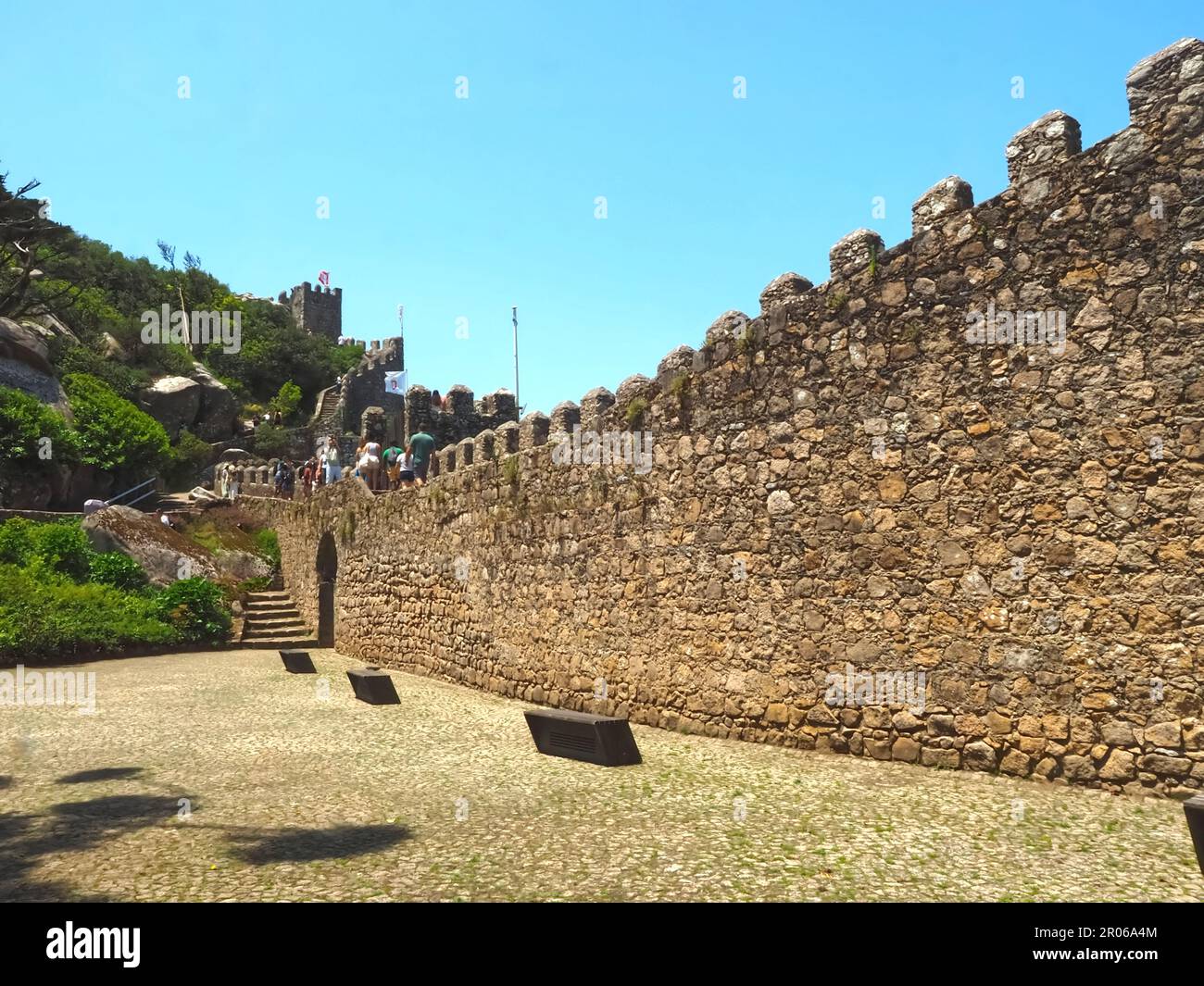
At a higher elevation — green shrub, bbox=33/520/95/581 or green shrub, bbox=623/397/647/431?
green shrub, bbox=623/397/647/431

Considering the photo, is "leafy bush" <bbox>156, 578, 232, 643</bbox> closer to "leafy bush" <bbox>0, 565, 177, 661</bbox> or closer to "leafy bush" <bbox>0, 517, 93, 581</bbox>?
"leafy bush" <bbox>0, 565, 177, 661</bbox>

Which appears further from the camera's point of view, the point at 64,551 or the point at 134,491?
the point at 134,491

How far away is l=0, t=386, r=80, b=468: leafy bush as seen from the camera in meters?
24.2

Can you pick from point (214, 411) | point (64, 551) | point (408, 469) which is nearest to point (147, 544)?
point (64, 551)

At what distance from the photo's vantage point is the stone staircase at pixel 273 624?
61.3 ft

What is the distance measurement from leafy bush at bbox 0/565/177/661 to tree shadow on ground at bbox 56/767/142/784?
8.39 m

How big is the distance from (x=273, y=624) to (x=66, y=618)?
5017 mm

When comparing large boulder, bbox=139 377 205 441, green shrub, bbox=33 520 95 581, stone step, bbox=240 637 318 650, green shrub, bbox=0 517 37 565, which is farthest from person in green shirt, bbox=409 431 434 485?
large boulder, bbox=139 377 205 441

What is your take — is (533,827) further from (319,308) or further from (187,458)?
(319,308)

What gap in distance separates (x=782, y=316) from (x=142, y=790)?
6.10 m

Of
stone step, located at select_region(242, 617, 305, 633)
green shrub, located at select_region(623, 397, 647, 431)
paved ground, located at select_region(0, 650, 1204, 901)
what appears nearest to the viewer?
paved ground, located at select_region(0, 650, 1204, 901)

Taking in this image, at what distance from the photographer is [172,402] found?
37656 millimetres
